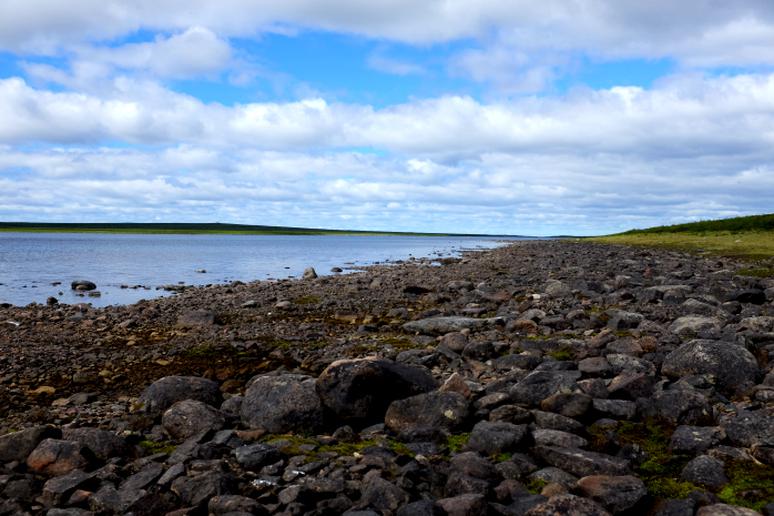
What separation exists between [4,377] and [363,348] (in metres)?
7.28

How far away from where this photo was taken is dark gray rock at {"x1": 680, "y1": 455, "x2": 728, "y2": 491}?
6.55 metres

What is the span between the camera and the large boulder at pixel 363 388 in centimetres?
891

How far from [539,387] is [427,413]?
178 centimetres

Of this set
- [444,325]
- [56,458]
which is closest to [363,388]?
[56,458]

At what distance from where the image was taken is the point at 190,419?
8.76 metres

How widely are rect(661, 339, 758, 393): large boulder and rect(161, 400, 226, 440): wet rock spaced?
23.4 ft

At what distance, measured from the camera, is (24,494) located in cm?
696

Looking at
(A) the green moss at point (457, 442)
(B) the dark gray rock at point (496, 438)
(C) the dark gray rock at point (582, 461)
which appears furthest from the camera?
(A) the green moss at point (457, 442)

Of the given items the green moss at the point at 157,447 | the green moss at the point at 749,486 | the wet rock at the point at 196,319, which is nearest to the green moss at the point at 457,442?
the green moss at the point at 749,486

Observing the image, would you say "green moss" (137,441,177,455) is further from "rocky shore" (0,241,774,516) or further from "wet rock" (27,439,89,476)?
"wet rock" (27,439,89,476)

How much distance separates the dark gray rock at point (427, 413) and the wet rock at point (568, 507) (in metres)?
2.43

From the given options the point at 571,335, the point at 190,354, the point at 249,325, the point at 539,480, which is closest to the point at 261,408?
the point at 539,480

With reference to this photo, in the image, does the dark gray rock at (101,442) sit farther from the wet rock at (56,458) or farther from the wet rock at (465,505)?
the wet rock at (465,505)

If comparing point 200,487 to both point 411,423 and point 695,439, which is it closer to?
point 411,423
